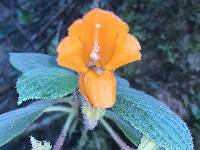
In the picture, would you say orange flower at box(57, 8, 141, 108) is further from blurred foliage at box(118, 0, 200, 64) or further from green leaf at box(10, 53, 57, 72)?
blurred foliage at box(118, 0, 200, 64)

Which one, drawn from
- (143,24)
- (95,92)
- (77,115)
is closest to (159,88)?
(143,24)

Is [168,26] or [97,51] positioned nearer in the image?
[97,51]

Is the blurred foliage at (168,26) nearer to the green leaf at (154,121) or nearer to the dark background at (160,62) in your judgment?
the dark background at (160,62)

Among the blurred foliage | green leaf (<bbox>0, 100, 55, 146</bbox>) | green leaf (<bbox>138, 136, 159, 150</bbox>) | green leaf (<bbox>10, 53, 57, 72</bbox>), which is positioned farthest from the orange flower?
the blurred foliage

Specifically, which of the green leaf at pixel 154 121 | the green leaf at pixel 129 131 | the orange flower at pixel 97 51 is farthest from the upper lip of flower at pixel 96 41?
the green leaf at pixel 129 131

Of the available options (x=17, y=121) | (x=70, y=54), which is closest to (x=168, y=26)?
(x=17, y=121)

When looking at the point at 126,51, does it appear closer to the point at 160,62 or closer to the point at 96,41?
the point at 96,41
